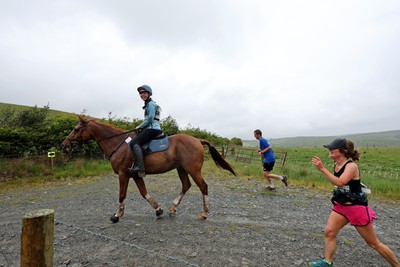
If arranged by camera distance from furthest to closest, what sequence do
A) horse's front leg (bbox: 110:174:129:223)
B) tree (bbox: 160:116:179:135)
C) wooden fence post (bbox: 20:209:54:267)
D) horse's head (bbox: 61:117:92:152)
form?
1. tree (bbox: 160:116:179:135)
2. horse's head (bbox: 61:117:92:152)
3. horse's front leg (bbox: 110:174:129:223)
4. wooden fence post (bbox: 20:209:54:267)

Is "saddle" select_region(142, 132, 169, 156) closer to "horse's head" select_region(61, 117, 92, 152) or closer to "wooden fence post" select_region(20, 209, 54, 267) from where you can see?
"horse's head" select_region(61, 117, 92, 152)

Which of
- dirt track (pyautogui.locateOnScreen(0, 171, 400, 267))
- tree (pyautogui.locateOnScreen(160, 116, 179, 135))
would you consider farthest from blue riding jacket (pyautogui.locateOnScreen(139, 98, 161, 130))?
tree (pyautogui.locateOnScreen(160, 116, 179, 135))

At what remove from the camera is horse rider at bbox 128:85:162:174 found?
5.12 meters

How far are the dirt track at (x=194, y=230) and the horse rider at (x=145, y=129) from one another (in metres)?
1.33

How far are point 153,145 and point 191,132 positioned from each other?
1734cm

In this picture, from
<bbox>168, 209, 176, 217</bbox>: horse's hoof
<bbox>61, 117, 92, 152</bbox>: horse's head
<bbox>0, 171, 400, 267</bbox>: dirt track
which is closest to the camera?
<bbox>0, 171, 400, 267</bbox>: dirt track

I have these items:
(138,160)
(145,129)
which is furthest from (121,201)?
(145,129)

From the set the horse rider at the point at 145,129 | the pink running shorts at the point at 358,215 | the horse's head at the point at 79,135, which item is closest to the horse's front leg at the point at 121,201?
the horse rider at the point at 145,129

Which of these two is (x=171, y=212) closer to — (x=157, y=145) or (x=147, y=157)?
(x=147, y=157)

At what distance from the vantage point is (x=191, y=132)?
22.7 meters

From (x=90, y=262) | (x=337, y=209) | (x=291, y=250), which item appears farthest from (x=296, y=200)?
(x=90, y=262)

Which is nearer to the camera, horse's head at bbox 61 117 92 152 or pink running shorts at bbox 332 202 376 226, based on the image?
pink running shorts at bbox 332 202 376 226

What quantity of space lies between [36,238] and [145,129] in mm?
3522

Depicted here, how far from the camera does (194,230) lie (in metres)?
4.55
